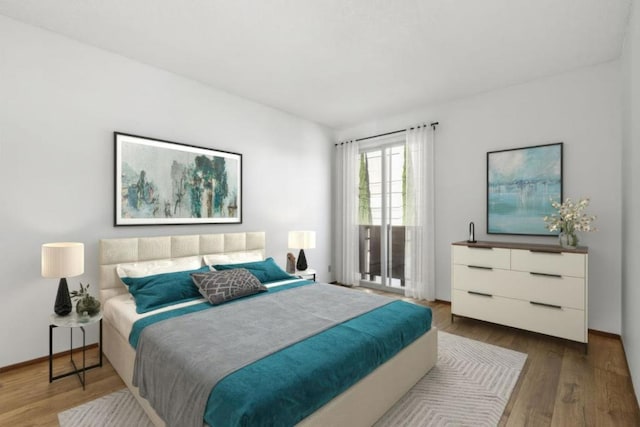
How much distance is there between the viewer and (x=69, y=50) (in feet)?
8.98

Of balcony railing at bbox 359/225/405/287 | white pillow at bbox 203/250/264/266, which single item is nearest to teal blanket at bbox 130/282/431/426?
white pillow at bbox 203/250/264/266

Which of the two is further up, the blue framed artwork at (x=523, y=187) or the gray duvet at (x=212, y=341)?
the blue framed artwork at (x=523, y=187)

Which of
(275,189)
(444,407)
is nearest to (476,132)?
(275,189)

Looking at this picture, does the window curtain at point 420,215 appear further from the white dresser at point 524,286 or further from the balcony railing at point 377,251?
the white dresser at point 524,286

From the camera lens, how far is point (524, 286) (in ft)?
10.3

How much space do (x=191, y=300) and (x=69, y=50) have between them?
248 centimetres

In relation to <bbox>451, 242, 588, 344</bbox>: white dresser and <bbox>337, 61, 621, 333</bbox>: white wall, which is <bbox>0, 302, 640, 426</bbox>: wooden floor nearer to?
<bbox>451, 242, 588, 344</bbox>: white dresser

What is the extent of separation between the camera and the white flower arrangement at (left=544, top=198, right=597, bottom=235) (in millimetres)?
3039

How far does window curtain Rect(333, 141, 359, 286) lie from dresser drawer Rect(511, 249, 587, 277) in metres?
2.49

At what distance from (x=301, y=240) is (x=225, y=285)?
1643mm

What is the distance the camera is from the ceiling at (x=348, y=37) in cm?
234

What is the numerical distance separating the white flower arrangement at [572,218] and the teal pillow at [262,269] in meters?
2.90

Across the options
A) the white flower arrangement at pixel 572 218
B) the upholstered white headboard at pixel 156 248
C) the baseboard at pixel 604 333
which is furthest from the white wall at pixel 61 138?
the baseboard at pixel 604 333

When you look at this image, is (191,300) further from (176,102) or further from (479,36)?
(479,36)
